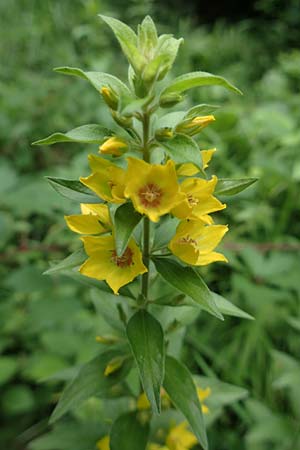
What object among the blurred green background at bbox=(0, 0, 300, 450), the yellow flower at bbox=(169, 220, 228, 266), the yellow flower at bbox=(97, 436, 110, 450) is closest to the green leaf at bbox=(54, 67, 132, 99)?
the yellow flower at bbox=(169, 220, 228, 266)

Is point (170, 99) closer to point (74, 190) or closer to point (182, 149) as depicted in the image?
point (182, 149)

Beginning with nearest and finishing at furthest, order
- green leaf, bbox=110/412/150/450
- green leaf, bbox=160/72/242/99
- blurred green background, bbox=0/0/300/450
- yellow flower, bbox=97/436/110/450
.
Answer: green leaf, bbox=160/72/242/99
green leaf, bbox=110/412/150/450
yellow flower, bbox=97/436/110/450
blurred green background, bbox=0/0/300/450

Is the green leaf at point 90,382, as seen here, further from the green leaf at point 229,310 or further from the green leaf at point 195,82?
the green leaf at point 195,82

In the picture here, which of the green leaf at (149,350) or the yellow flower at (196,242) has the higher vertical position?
the yellow flower at (196,242)

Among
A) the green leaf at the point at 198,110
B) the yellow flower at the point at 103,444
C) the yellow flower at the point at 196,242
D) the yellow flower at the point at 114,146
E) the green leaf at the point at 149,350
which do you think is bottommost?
the yellow flower at the point at 103,444

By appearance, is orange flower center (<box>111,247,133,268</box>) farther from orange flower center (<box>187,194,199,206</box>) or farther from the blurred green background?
the blurred green background

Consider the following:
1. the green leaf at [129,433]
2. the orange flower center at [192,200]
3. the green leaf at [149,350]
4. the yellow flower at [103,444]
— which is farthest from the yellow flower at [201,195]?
the yellow flower at [103,444]
